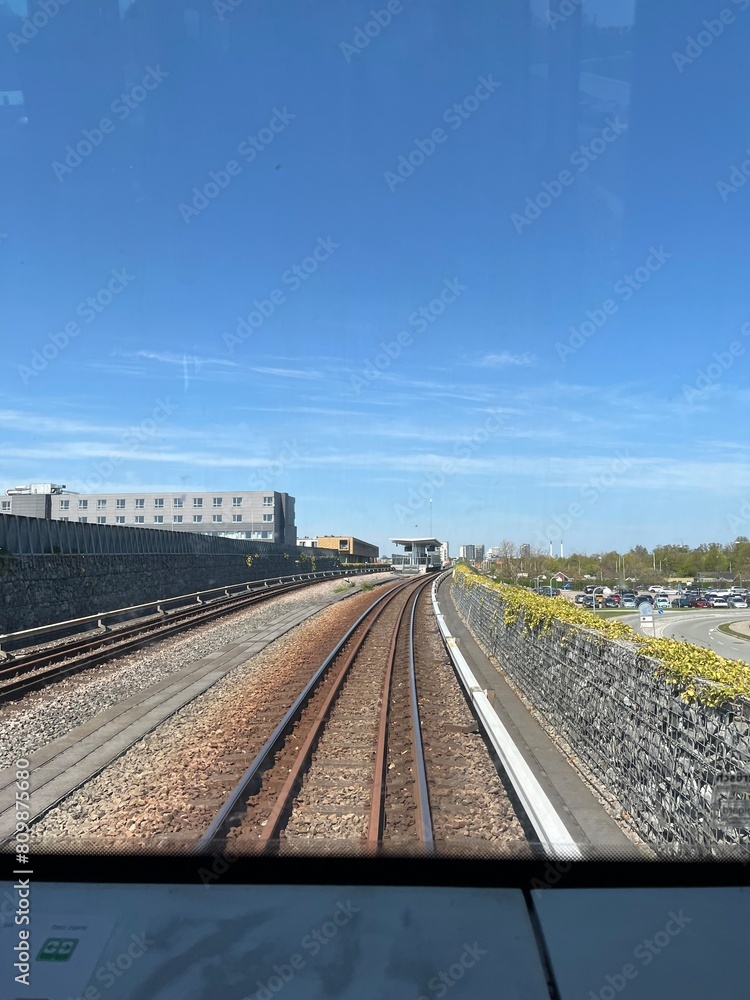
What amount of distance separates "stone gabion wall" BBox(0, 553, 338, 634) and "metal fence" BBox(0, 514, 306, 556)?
0.88ft

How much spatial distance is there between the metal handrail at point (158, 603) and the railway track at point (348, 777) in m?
7.47

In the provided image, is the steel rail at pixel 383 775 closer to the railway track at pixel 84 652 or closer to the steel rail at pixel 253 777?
the steel rail at pixel 253 777

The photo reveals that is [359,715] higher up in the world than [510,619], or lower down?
lower down

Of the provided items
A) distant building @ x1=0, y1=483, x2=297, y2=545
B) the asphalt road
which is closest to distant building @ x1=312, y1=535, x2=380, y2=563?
distant building @ x1=0, y1=483, x2=297, y2=545

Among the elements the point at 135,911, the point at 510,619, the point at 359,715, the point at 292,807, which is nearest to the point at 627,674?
the point at 292,807

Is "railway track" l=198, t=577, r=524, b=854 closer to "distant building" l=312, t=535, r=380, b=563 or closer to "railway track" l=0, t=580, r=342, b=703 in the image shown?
"railway track" l=0, t=580, r=342, b=703

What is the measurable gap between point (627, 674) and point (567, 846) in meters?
2.11

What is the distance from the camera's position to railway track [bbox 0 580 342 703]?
1098 centimetres

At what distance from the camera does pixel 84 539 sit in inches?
810

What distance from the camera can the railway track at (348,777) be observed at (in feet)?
15.9

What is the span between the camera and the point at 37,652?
1409 centimetres

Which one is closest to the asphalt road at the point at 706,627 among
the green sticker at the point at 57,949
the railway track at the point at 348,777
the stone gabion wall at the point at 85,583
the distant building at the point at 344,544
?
the railway track at the point at 348,777

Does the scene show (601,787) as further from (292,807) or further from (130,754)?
(130,754)

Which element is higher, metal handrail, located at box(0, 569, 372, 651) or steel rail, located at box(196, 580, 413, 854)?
metal handrail, located at box(0, 569, 372, 651)
